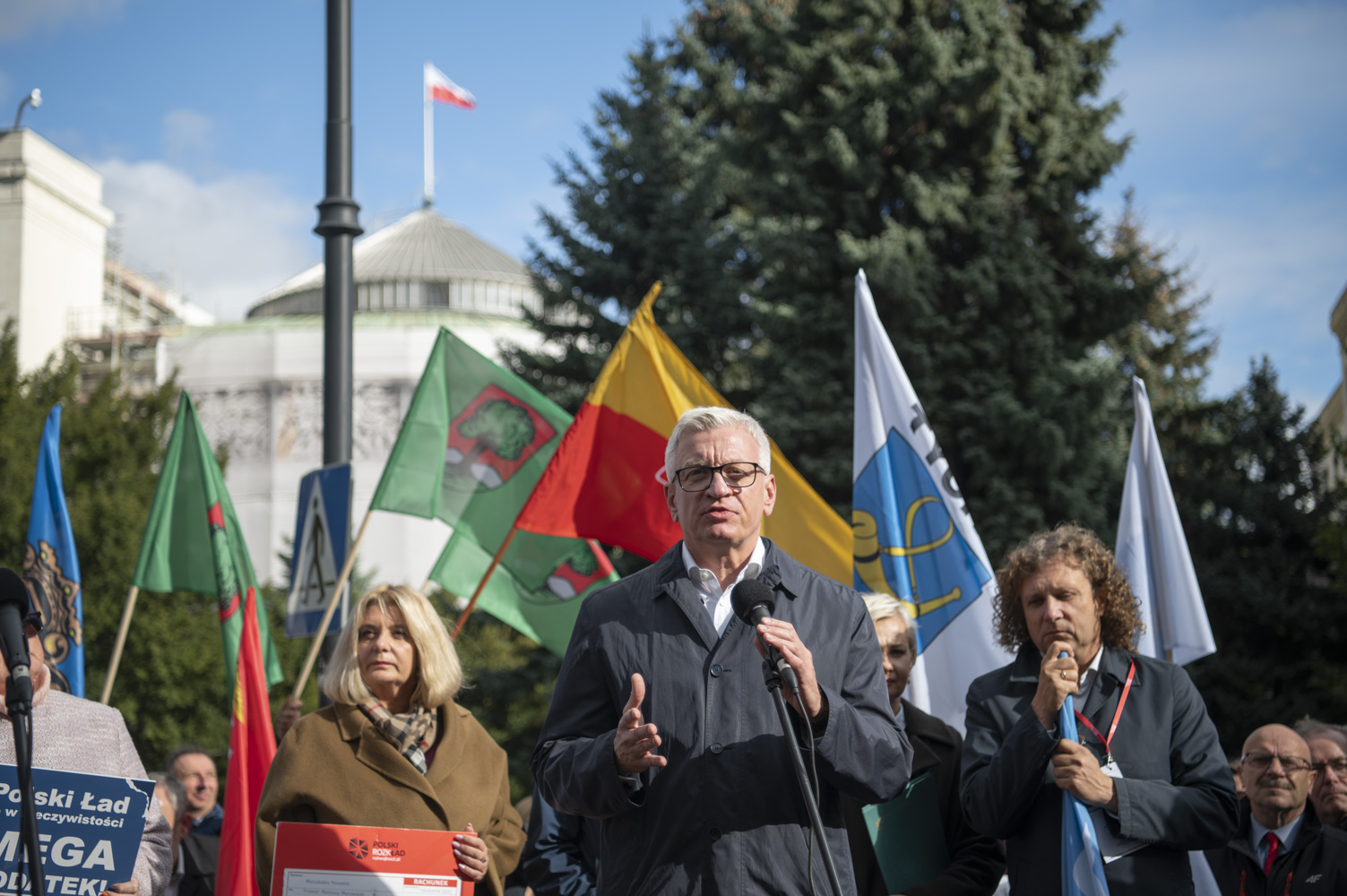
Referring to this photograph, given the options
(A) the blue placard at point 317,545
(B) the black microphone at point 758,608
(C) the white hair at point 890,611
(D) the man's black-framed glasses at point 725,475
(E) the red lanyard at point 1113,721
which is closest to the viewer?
(B) the black microphone at point 758,608

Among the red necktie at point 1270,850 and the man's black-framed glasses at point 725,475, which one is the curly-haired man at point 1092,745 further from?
the red necktie at point 1270,850

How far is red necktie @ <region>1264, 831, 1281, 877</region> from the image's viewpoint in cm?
515

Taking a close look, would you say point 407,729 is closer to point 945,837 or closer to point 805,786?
point 945,837

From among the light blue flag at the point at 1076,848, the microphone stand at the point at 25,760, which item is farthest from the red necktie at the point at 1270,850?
the microphone stand at the point at 25,760

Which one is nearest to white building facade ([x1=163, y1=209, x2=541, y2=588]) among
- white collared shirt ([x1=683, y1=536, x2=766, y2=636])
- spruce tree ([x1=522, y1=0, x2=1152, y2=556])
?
spruce tree ([x1=522, y1=0, x2=1152, y2=556])

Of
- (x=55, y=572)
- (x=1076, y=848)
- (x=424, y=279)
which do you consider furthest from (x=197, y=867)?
(x=424, y=279)

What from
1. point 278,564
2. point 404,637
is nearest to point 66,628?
point 404,637

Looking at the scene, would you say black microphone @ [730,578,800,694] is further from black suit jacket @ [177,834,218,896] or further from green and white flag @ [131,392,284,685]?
green and white flag @ [131,392,284,685]

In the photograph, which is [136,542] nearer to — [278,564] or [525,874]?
[278,564]

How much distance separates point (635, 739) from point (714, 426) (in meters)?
0.81

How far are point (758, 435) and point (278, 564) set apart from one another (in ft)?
130

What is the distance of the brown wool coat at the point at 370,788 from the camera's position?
418 centimetres

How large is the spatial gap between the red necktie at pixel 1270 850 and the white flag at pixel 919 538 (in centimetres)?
139

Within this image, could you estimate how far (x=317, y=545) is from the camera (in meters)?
7.27
